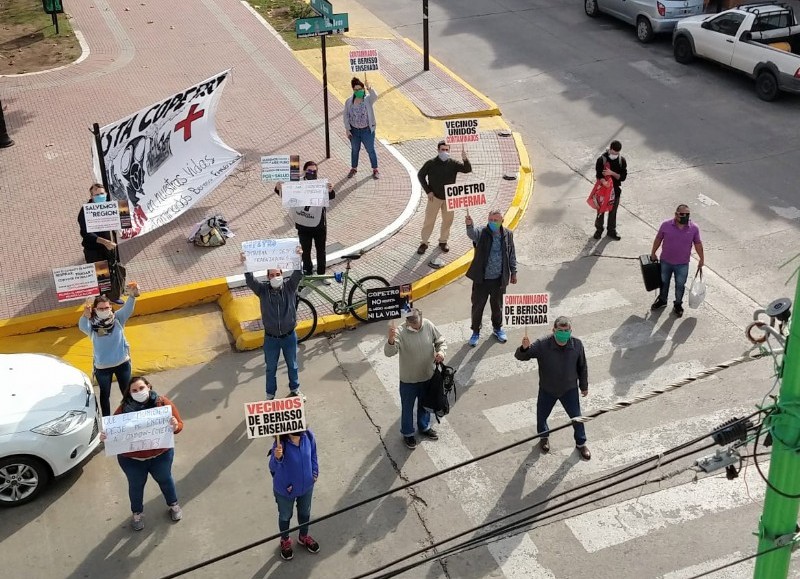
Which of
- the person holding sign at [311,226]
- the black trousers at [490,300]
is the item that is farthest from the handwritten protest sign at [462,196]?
the person holding sign at [311,226]

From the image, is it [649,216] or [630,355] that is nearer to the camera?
[630,355]

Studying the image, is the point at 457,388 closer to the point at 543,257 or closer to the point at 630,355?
the point at 630,355

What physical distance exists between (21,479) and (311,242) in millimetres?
5233

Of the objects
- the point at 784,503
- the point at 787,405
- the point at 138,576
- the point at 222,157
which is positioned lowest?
the point at 138,576

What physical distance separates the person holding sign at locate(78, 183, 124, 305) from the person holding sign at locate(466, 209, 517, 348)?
176 inches

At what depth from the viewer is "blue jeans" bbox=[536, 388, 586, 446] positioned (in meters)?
9.60

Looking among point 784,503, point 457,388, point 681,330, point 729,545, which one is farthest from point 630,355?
point 784,503

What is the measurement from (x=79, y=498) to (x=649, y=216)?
9.72 m

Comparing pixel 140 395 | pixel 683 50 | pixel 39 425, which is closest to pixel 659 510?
pixel 140 395

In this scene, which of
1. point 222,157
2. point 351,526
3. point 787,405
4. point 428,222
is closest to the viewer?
point 787,405

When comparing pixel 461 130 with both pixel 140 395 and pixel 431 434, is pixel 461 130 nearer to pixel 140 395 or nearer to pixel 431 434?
pixel 431 434

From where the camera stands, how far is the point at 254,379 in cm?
1129

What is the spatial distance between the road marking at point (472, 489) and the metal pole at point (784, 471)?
3.12 metres

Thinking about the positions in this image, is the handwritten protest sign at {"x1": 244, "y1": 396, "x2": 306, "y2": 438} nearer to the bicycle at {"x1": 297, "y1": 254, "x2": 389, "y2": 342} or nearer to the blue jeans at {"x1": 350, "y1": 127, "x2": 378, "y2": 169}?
the bicycle at {"x1": 297, "y1": 254, "x2": 389, "y2": 342}
